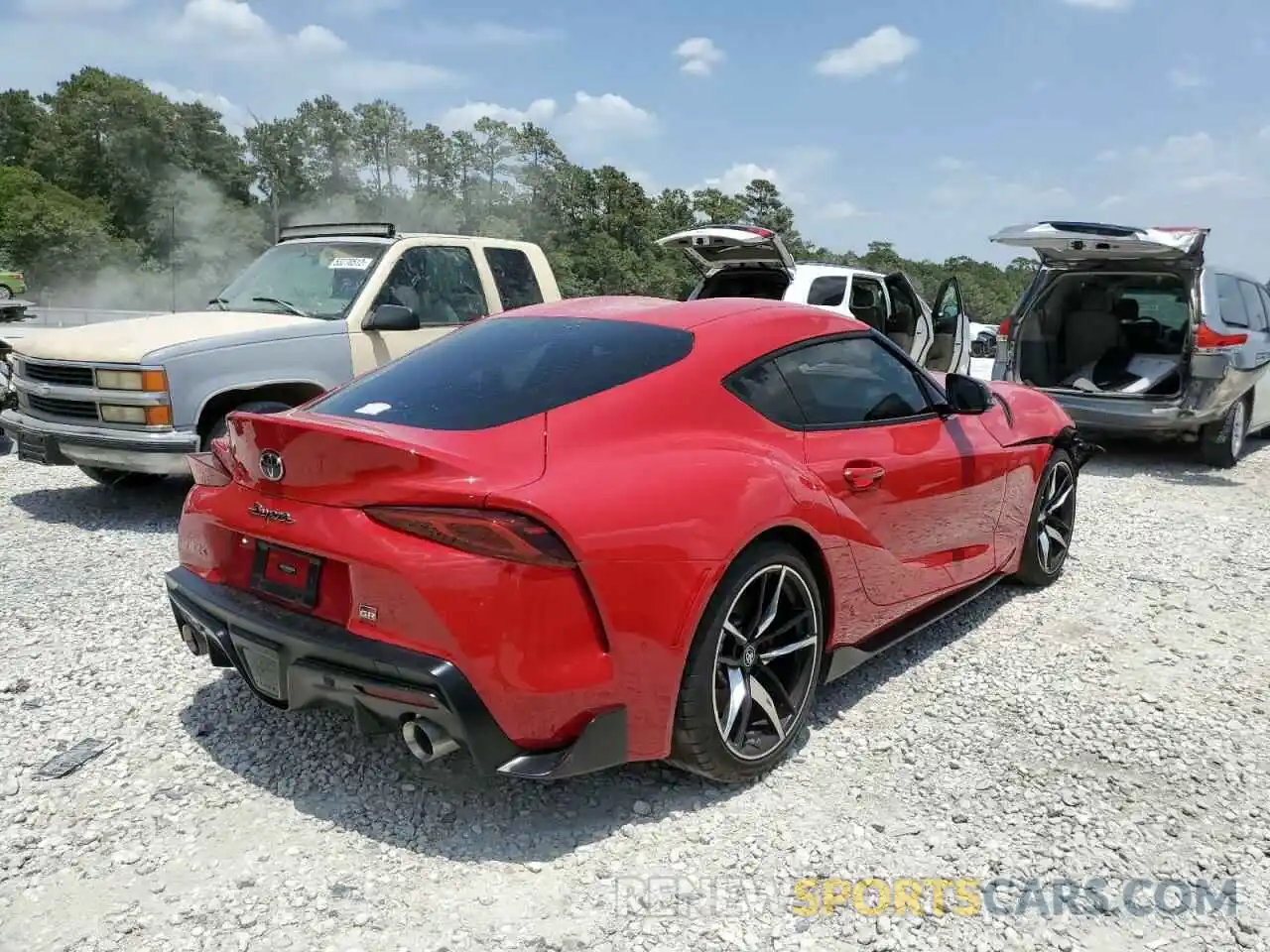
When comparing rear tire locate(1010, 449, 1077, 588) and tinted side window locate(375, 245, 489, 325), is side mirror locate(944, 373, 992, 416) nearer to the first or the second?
rear tire locate(1010, 449, 1077, 588)

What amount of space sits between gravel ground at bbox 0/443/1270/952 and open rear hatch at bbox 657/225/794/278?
18.6 ft

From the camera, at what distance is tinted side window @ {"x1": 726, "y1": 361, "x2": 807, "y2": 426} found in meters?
3.12

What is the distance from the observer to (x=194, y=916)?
7.64 ft

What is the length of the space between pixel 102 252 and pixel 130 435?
150 ft

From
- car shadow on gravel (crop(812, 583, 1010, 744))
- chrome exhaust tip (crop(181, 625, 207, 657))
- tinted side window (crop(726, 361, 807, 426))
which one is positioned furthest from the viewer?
car shadow on gravel (crop(812, 583, 1010, 744))

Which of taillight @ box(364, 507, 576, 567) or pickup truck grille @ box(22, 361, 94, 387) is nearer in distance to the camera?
taillight @ box(364, 507, 576, 567)

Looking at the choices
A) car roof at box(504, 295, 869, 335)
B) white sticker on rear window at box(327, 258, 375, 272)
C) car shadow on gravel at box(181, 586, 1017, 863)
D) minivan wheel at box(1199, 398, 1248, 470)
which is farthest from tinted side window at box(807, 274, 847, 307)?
car shadow on gravel at box(181, 586, 1017, 863)

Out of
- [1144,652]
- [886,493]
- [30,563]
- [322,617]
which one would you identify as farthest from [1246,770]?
[30,563]

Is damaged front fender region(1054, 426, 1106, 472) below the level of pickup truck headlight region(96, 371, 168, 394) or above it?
below

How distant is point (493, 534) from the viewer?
7.68ft

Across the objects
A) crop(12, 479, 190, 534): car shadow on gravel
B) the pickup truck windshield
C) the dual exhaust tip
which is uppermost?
the pickup truck windshield

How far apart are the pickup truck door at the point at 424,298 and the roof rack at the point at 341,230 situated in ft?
1.09

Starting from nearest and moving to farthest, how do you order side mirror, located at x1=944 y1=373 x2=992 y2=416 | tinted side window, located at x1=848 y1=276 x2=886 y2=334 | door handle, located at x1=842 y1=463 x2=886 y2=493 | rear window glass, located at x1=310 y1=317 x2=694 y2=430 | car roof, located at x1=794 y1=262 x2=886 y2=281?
rear window glass, located at x1=310 y1=317 x2=694 y2=430
door handle, located at x1=842 y1=463 x2=886 y2=493
side mirror, located at x1=944 y1=373 x2=992 y2=416
car roof, located at x1=794 y1=262 x2=886 y2=281
tinted side window, located at x1=848 y1=276 x2=886 y2=334

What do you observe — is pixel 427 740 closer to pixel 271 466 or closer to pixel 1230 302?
pixel 271 466
